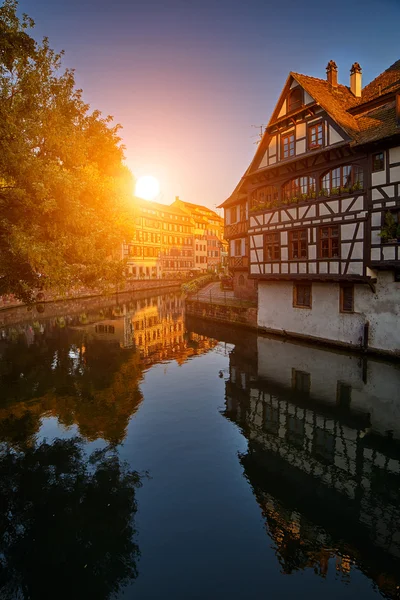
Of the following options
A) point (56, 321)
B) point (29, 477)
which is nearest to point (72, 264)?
point (29, 477)

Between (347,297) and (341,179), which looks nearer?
(341,179)

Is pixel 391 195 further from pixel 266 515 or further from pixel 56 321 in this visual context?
pixel 56 321

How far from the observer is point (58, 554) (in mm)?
7109

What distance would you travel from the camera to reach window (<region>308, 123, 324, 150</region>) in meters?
21.3

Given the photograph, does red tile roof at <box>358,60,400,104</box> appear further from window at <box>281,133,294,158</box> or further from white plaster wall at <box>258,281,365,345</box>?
white plaster wall at <box>258,281,365,345</box>

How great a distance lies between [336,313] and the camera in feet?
70.2

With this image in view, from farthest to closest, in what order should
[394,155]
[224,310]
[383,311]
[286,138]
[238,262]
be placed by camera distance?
[238,262], [224,310], [286,138], [383,311], [394,155]

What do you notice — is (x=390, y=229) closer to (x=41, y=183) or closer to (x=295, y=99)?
(x=295, y=99)

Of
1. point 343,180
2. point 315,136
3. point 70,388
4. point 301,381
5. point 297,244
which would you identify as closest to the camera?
point 70,388

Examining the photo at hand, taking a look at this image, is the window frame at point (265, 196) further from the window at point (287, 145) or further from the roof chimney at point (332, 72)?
the roof chimney at point (332, 72)

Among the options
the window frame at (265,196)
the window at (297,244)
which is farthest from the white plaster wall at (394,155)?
the window frame at (265,196)

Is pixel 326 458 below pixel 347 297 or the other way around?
below

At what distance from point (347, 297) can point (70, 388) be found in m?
15.0

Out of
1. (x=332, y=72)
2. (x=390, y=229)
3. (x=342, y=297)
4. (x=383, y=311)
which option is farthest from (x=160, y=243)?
(x=390, y=229)
